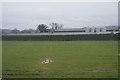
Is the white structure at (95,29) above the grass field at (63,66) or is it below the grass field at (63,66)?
above

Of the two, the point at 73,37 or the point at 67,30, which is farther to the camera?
the point at 67,30

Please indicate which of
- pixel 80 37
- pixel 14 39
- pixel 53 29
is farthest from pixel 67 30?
pixel 14 39

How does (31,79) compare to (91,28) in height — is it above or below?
below

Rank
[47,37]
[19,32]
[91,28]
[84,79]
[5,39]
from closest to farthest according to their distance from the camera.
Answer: [84,79]
[5,39]
[47,37]
[19,32]
[91,28]

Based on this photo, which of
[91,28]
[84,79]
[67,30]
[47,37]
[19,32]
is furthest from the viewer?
[67,30]

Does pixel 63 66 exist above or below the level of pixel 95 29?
below

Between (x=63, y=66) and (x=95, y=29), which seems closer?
(x=63, y=66)

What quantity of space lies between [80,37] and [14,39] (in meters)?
15.4

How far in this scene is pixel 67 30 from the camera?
64.4m

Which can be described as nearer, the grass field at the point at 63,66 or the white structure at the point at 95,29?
the grass field at the point at 63,66

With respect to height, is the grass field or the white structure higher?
the white structure

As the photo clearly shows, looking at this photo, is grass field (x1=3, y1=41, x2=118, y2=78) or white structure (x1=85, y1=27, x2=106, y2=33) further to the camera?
white structure (x1=85, y1=27, x2=106, y2=33)

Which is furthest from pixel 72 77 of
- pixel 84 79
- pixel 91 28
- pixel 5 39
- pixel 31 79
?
pixel 91 28

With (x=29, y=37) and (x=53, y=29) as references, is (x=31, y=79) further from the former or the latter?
(x=53, y=29)
